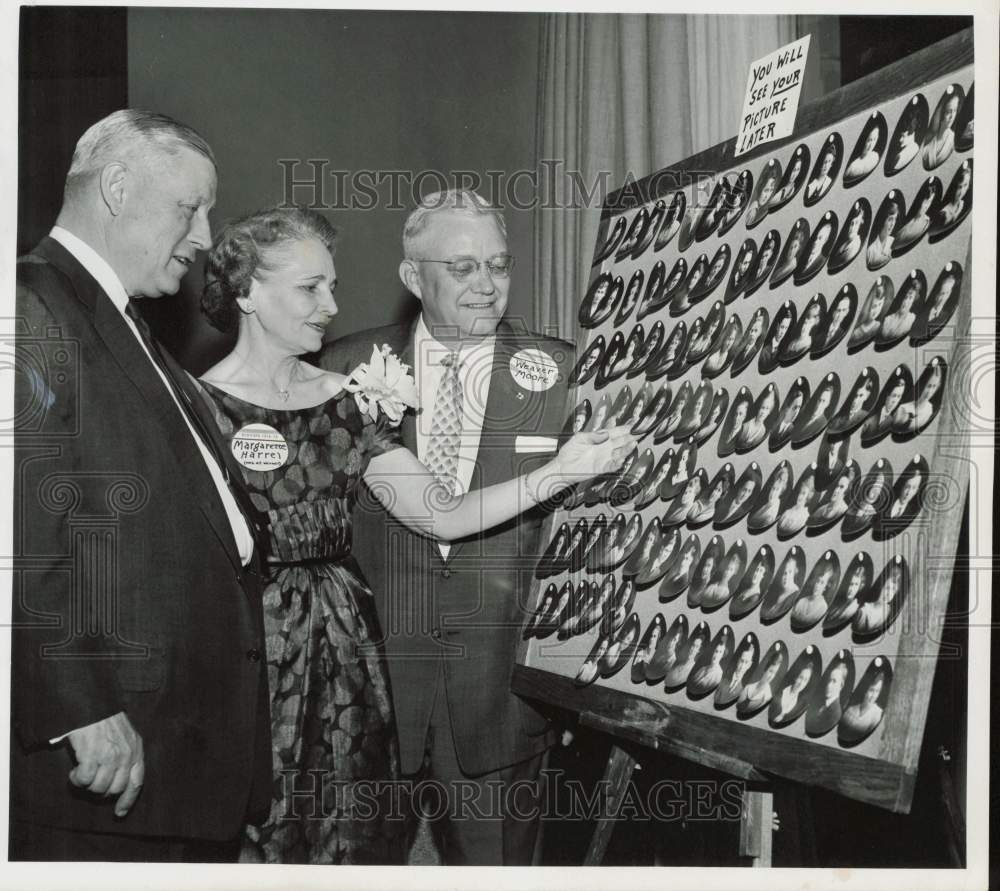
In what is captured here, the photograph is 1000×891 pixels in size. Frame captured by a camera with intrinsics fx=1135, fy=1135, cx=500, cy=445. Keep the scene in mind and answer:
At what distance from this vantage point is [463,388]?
274 centimetres

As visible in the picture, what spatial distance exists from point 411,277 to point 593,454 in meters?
0.62

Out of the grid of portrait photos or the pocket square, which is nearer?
the grid of portrait photos

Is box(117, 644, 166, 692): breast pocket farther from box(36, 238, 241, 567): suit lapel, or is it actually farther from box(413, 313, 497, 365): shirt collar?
box(413, 313, 497, 365): shirt collar

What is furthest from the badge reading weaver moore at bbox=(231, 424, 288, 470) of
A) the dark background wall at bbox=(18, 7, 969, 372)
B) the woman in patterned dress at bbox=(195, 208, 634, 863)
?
the dark background wall at bbox=(18, 7, 969, 372)

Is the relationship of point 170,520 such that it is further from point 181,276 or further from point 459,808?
point 459,808

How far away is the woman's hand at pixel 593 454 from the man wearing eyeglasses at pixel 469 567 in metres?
0.06

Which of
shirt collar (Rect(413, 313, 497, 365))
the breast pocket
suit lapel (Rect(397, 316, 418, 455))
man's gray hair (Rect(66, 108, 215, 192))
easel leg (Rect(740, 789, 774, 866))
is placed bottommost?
easel leg (Rect(740, 789, 774, 866))

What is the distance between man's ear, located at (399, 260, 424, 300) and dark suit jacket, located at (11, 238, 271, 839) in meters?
0.63

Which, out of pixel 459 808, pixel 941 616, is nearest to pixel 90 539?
pixel 459 808

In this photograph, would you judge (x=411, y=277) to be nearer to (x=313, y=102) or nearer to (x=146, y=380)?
(x=313, y=102)

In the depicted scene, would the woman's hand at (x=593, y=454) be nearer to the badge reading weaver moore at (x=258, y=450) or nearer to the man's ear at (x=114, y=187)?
the badge reading weaver moore at (x=258, y=450)

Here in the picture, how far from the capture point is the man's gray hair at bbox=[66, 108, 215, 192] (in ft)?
8.98

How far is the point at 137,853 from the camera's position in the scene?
106 inches

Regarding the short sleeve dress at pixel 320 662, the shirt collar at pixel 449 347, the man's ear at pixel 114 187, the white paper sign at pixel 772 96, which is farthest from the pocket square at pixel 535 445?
the man's ear at pixel 114 187
